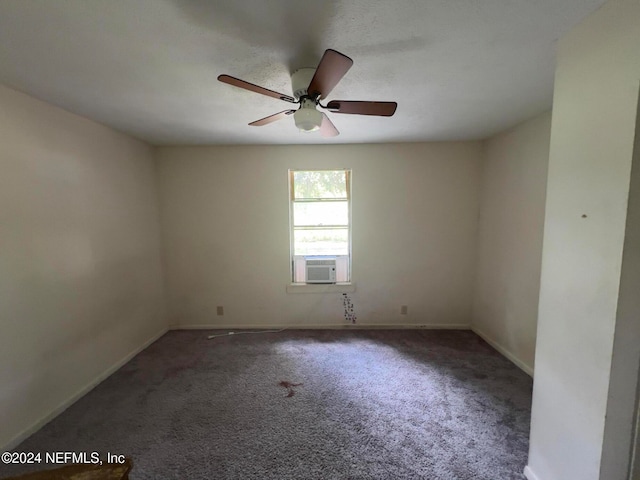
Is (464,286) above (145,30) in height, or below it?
below

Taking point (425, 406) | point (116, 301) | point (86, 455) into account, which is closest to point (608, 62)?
point (425, 406)

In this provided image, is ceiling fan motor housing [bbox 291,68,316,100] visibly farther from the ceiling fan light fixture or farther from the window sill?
the window sill

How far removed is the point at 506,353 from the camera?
8.45 feet

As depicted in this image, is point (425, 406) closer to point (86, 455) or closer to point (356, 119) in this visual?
point (86, 455)

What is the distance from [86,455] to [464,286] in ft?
12.3

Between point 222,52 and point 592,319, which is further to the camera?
point 222,52

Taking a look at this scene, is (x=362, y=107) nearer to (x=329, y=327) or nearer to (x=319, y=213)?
(x=319, y=213)

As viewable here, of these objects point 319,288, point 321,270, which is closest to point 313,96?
point 321,270

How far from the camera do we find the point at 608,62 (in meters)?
0.97

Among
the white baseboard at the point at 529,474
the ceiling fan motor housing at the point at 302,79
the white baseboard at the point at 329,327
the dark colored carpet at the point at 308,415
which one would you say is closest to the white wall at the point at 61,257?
the dark colored carpet at the point at 308,415

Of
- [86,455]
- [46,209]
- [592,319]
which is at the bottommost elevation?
[86,455]

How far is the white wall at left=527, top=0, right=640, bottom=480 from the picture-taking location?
3.05ft

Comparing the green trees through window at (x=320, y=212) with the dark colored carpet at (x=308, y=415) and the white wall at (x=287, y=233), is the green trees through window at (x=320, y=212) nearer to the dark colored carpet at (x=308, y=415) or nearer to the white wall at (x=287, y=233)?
the white wall at (x=287, y=233)

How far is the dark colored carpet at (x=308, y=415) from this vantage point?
4.80 feet
